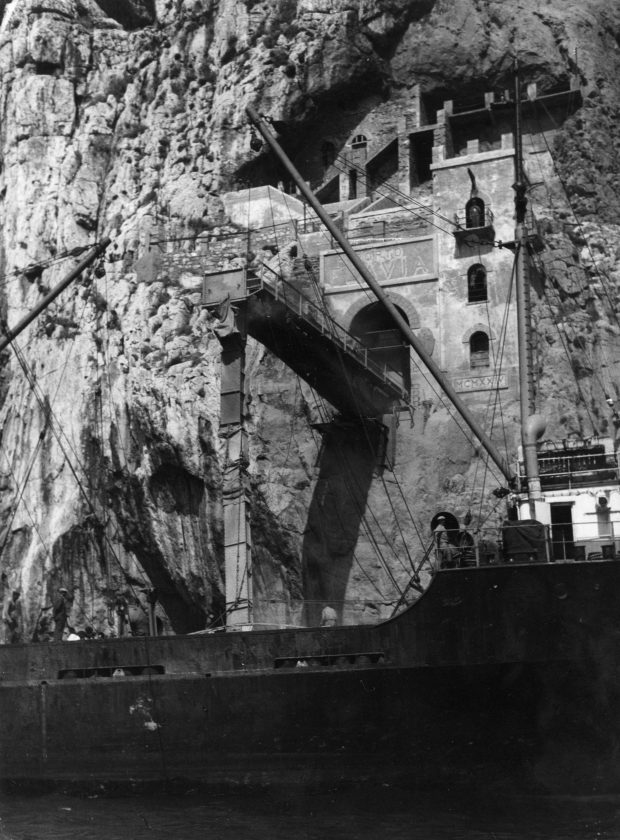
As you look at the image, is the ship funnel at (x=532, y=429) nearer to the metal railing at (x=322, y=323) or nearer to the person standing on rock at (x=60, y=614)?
the metal railing at (x=322, y=323)

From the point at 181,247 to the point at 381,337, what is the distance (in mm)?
7528

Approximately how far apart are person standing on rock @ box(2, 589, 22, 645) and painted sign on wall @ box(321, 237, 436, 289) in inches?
561

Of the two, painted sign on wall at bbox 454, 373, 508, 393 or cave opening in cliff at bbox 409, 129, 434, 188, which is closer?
painted sign on wall at bbox 454, 373, 508, 393

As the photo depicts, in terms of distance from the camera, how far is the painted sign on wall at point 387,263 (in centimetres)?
3659

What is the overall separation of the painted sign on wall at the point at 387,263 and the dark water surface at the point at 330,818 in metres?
18.0

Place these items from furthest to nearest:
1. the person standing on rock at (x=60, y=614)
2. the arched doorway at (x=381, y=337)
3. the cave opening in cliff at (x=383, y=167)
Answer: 1. the cave opening in cliff at (x=383, y=167)
2. the person standing on rock at (x=60, y=614)
3. the arched doorway at (x=381, y=337)

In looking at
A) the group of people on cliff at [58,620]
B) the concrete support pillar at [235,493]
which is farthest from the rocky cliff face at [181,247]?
the concrete support pillar at [235,493]

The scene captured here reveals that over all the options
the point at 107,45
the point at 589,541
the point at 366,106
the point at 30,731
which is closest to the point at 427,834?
the point at 589,541

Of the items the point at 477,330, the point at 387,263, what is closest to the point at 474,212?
the point at 387,263

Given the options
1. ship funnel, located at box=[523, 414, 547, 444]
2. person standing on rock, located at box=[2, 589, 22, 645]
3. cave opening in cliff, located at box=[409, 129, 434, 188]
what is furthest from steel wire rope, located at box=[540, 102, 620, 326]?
person standing on rock, located at box=[2, 589, 22, 645]

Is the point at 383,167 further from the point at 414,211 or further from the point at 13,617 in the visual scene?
the point at 13,617

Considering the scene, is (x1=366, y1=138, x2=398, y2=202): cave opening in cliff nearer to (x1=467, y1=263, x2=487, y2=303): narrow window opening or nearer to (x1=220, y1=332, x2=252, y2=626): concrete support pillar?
(x1=467, y1=263, x2=487, y2=303): narrow window opening

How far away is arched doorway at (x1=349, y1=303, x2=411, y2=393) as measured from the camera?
3659 centimetres

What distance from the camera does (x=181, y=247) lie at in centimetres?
3984
